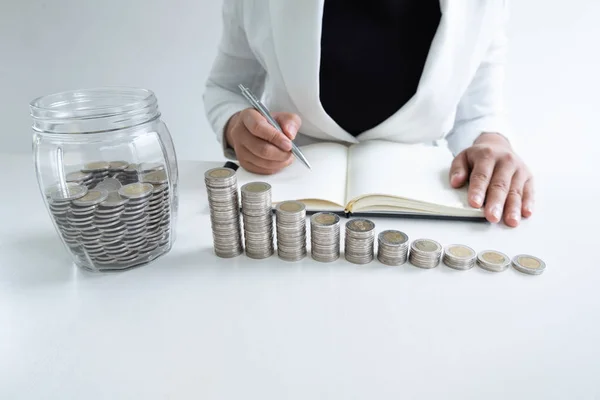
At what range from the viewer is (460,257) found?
61 centimetres

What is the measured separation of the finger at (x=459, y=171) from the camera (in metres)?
0.77

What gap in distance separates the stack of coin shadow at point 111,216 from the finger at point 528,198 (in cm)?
54

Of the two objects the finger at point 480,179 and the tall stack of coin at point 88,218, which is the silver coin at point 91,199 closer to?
the tall stack of coin at point 88,218

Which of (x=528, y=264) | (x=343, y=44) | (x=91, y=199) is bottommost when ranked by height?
(x=528, y=264)

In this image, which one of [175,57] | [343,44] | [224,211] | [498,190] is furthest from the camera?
[175,57]

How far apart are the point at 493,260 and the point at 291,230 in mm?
266

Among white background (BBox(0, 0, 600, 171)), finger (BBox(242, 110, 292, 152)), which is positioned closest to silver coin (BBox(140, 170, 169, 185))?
finger (BBox(242, 110, 292, 152))

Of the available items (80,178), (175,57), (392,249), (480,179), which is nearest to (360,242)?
(392,249)

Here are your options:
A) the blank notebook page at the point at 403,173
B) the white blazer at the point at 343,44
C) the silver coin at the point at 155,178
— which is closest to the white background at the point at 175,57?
the white blazer at the point at 343,44

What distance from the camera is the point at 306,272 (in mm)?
607

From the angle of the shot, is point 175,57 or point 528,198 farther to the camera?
point 175,57

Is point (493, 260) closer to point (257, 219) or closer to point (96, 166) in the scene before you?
point (257, 219)

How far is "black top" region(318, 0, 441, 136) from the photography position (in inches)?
37.5

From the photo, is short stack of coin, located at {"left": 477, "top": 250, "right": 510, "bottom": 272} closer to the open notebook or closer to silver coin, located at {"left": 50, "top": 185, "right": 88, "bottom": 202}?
the open notebook
